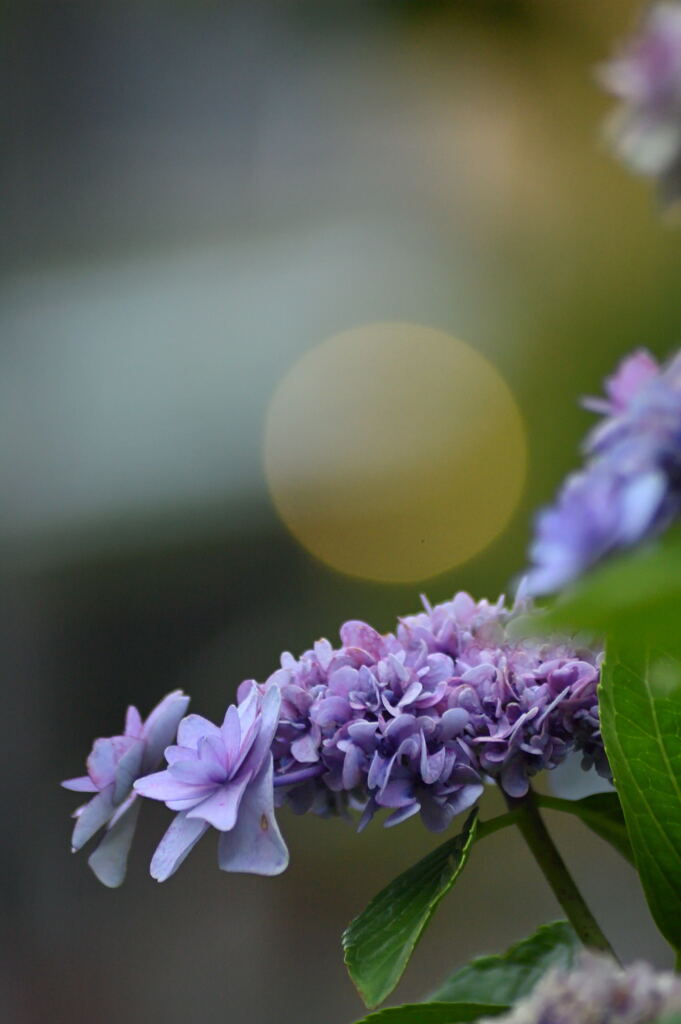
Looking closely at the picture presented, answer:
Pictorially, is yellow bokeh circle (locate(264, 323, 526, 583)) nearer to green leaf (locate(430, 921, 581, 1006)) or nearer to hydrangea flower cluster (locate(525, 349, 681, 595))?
green leaf (locate(430, 921, 581, 1006))

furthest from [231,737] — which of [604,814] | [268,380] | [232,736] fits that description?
[268,380]

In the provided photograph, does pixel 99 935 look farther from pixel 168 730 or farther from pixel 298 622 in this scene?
pixel 168 730

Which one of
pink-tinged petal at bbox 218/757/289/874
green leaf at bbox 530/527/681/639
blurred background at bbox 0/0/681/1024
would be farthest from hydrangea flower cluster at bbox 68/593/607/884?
blurred background at bbox 0/0/681/1024

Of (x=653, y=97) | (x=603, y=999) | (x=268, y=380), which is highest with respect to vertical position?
(x=268, y=380)

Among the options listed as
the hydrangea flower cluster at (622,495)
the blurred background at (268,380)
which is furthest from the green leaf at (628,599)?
the blurred background at (268,380)

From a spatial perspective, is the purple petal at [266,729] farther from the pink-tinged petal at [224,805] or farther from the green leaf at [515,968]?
the green leaf at [515,968]

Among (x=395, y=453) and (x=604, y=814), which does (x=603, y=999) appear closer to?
(x=604, y=814)

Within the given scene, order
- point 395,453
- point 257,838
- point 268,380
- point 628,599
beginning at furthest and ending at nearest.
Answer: point 268,380
point 395,453
point 257,838
point 628,599
